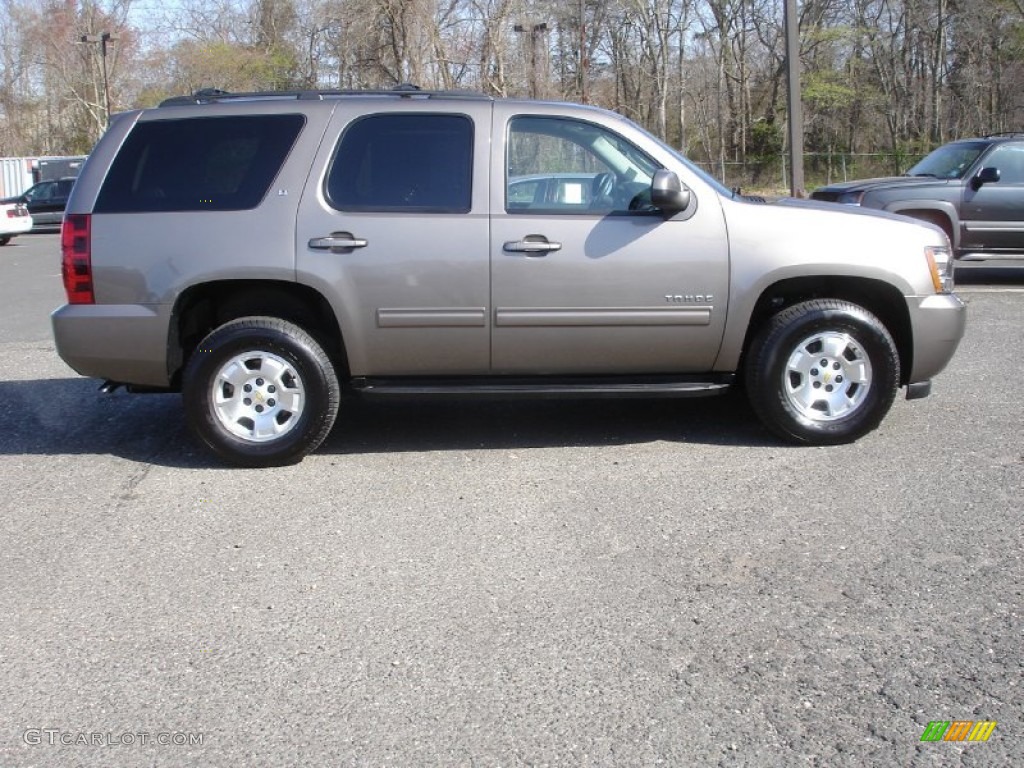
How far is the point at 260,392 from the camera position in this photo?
19.2 ft

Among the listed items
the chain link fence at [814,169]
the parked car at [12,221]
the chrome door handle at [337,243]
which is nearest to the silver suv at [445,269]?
the chrome door handle at [337,243]

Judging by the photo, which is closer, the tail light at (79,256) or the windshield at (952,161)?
the tail light at (79,256)

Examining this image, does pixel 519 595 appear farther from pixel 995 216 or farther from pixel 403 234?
pixel 995 216

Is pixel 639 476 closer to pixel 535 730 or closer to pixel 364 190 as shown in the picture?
pixel 364 190

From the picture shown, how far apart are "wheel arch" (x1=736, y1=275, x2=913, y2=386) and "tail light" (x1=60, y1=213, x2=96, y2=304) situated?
355 centimetres

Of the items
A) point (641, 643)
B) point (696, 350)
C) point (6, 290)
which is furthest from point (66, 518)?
point (6, 290)

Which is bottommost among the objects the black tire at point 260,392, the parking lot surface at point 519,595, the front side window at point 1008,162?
the parking lot surface at point 519,595

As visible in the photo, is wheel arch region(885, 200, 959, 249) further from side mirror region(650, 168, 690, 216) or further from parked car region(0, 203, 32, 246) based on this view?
parked car region(0, 203, 32, 246)

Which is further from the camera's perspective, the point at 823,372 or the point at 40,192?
the point at 40,192

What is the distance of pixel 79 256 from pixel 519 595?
125 inches

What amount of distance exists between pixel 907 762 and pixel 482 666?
52.6 inches

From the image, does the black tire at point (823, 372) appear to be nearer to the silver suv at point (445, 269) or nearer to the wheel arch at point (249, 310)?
the silver suv at point (445, 269)

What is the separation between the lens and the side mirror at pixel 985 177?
1259 cm

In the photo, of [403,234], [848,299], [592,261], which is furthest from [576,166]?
[848,299]
